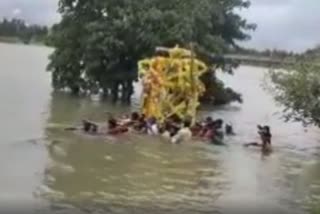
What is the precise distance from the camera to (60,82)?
46688 millimetres

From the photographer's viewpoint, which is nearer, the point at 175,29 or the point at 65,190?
the point at 65,190

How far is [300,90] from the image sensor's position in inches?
963

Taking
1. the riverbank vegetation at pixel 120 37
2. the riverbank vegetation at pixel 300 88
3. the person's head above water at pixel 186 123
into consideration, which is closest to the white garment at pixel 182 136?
the person's head above water at pixel 186 123

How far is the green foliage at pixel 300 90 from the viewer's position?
955 inches

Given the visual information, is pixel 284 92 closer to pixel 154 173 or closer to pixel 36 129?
pixel 154 173

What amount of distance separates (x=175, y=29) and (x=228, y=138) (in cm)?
1081

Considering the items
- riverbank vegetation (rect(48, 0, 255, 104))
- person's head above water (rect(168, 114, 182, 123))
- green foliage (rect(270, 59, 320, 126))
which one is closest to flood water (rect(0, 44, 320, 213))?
green foliage (rect(270, 59, 320, 126))

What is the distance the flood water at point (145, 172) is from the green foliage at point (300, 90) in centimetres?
153

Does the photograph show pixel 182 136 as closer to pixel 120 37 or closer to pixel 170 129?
pixel 170 129

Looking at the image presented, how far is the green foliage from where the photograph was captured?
2425 cm

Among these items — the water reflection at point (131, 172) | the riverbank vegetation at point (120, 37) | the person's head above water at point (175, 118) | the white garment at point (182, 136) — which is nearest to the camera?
the water reflection at point (131, 172)

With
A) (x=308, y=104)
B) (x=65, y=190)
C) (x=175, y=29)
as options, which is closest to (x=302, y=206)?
(x=65, y=190)

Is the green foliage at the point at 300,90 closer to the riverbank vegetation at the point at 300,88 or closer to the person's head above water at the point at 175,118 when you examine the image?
the riverbank vegetation at the point at 300,88

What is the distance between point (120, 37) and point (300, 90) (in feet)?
59.6
